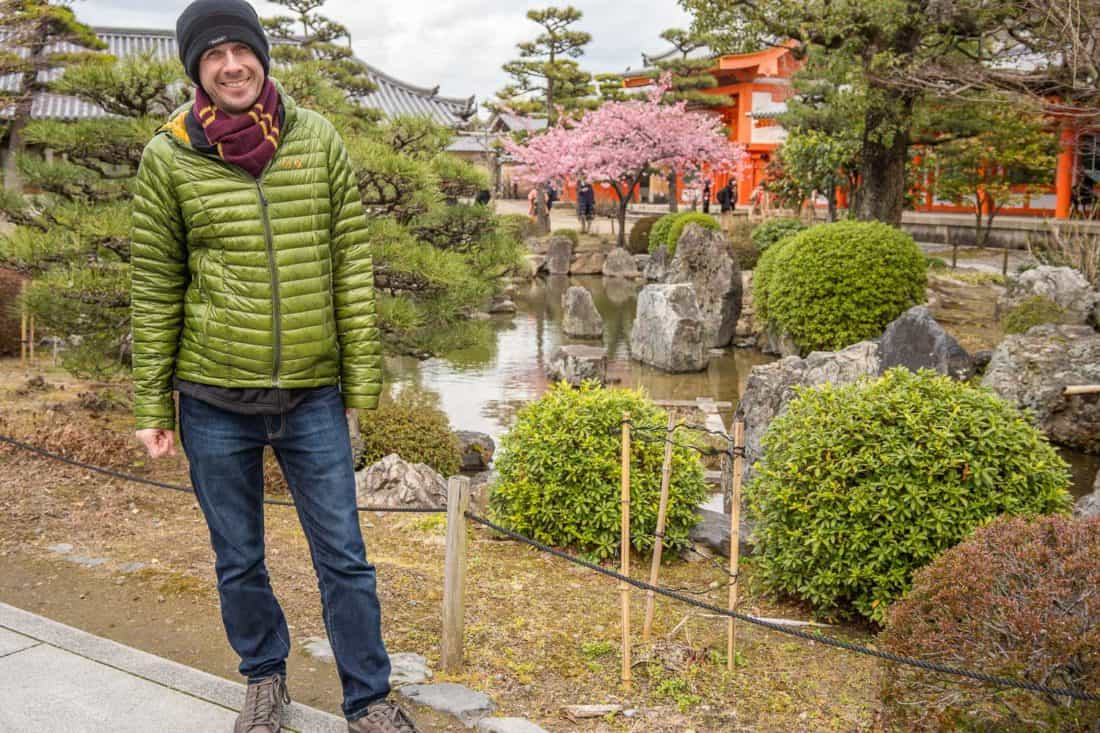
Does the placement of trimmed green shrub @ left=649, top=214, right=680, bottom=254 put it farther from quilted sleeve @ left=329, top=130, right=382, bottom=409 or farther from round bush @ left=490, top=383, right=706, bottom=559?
quilted sleeve @ left=329, top=130, right=382, bottom=409

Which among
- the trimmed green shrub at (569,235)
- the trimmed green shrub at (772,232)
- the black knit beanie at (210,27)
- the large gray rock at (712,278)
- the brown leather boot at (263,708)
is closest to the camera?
the black knit beanie at (210,27)

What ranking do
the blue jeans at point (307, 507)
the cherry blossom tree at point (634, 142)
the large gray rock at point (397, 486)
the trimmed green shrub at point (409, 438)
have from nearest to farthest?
the blue jeans at point (307, 507) < the large gray rock at point (397, 486) < the trimmed green shrub at point (409, 438) < the cherry blossom tree at point (634, 142)

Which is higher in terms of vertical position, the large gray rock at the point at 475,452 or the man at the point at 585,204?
the man at the point at 585,204

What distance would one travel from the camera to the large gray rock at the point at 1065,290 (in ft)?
38.9

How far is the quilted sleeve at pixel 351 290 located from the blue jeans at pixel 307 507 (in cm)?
9

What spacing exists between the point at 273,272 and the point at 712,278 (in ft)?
46.9

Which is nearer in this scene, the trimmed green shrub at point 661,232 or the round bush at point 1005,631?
the round bush at point 1005,631

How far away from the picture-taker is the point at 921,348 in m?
10.2

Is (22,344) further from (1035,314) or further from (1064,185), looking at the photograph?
(1064,185)

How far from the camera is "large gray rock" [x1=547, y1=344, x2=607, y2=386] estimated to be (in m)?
12.8

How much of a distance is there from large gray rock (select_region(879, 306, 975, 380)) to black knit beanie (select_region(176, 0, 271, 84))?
8290mm

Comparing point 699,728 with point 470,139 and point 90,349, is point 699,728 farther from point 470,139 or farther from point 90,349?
point 470,139

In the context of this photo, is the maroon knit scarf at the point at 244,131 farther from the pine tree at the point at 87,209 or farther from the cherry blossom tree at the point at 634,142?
the cherry blossom tree at the point at 634,142

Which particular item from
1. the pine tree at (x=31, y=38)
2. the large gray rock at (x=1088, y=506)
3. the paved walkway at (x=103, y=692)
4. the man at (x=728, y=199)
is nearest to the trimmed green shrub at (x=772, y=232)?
the man at (x=728, y=199)
